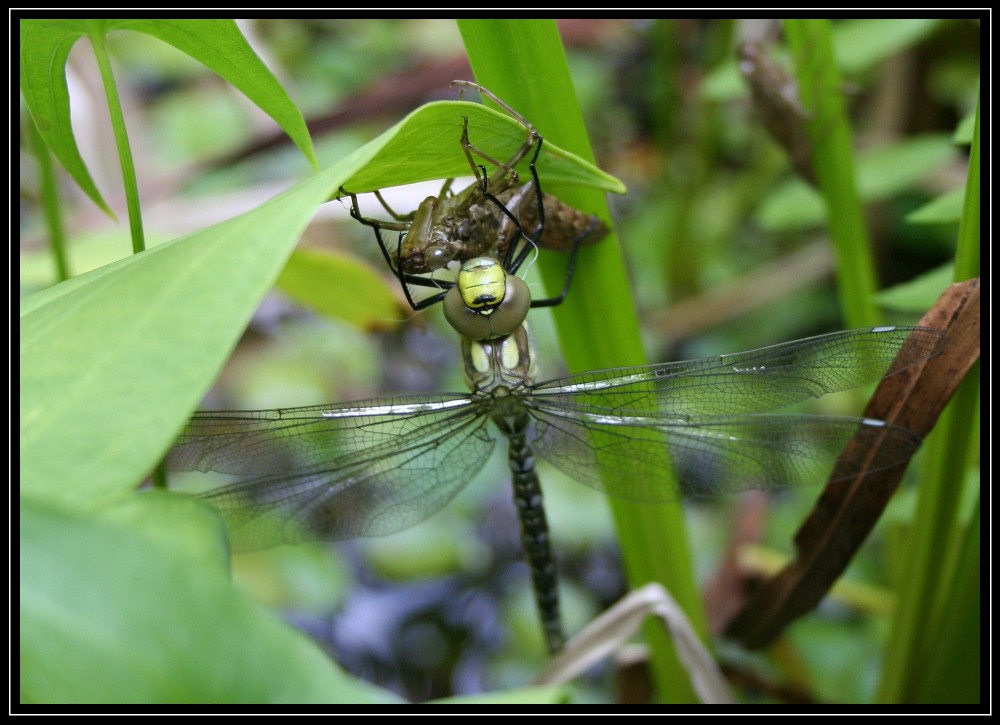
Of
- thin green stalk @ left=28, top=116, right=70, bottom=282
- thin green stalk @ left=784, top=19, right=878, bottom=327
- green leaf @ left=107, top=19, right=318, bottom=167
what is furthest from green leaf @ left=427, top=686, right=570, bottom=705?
thin green stalk @ left=784, top=19, right=878, bottom=327

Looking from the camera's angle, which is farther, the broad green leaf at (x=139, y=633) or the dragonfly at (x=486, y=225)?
the dragonfly at (x=486, y=225)

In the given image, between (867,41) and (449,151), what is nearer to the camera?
(449,151)

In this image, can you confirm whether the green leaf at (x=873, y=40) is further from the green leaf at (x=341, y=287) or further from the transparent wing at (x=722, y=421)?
the green leaf at (x=341, y=287)

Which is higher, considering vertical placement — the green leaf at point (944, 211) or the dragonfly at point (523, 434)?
the green leaf at point (944, 211)

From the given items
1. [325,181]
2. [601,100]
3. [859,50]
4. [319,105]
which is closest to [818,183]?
[859,50]

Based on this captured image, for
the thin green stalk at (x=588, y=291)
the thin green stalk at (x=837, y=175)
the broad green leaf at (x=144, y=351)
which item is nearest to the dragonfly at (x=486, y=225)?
the thin green stalk at (x=588, y=291)

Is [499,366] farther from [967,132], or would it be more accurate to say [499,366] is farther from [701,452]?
[967,132]

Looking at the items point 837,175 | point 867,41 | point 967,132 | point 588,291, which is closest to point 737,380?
point 588,291
